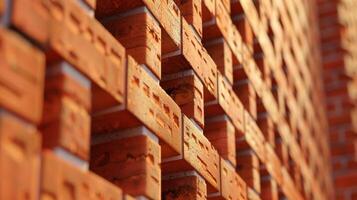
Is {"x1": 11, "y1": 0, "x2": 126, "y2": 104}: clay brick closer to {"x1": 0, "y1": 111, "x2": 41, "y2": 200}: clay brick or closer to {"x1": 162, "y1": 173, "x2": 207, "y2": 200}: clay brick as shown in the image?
{"x1": 0, "y1": 111, "x2": 41, "y2": 200}: clay brick

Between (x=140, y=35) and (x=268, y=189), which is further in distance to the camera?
(x=268, y=189)

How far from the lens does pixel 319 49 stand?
312 centimetres

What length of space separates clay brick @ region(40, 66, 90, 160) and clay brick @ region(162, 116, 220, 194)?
0.28 meters

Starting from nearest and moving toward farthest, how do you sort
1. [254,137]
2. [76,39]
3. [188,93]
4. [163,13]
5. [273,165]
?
[76,39], [163,13], [188,93], [254,137], [273,165]

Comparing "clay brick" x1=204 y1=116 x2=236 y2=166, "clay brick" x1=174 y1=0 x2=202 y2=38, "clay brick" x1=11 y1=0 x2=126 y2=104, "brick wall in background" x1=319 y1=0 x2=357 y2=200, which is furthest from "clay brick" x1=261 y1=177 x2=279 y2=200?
"brick wall in background" x1=319 y1=0 x2=357 y2=200

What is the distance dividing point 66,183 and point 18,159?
0.07 metres

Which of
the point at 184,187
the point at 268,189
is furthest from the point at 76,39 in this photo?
the point at 268,189

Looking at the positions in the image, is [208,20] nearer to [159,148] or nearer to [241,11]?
[241,11]

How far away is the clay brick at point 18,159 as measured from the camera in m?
0.50

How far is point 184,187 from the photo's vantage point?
93 cm

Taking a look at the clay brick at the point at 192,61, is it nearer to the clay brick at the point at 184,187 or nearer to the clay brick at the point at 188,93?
the clay brick at the point at 188,93

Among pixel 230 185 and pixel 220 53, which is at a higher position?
pixel 220 53

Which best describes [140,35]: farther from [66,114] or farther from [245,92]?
[245,92]

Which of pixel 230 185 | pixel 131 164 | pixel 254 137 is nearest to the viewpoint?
pixel 131 164
